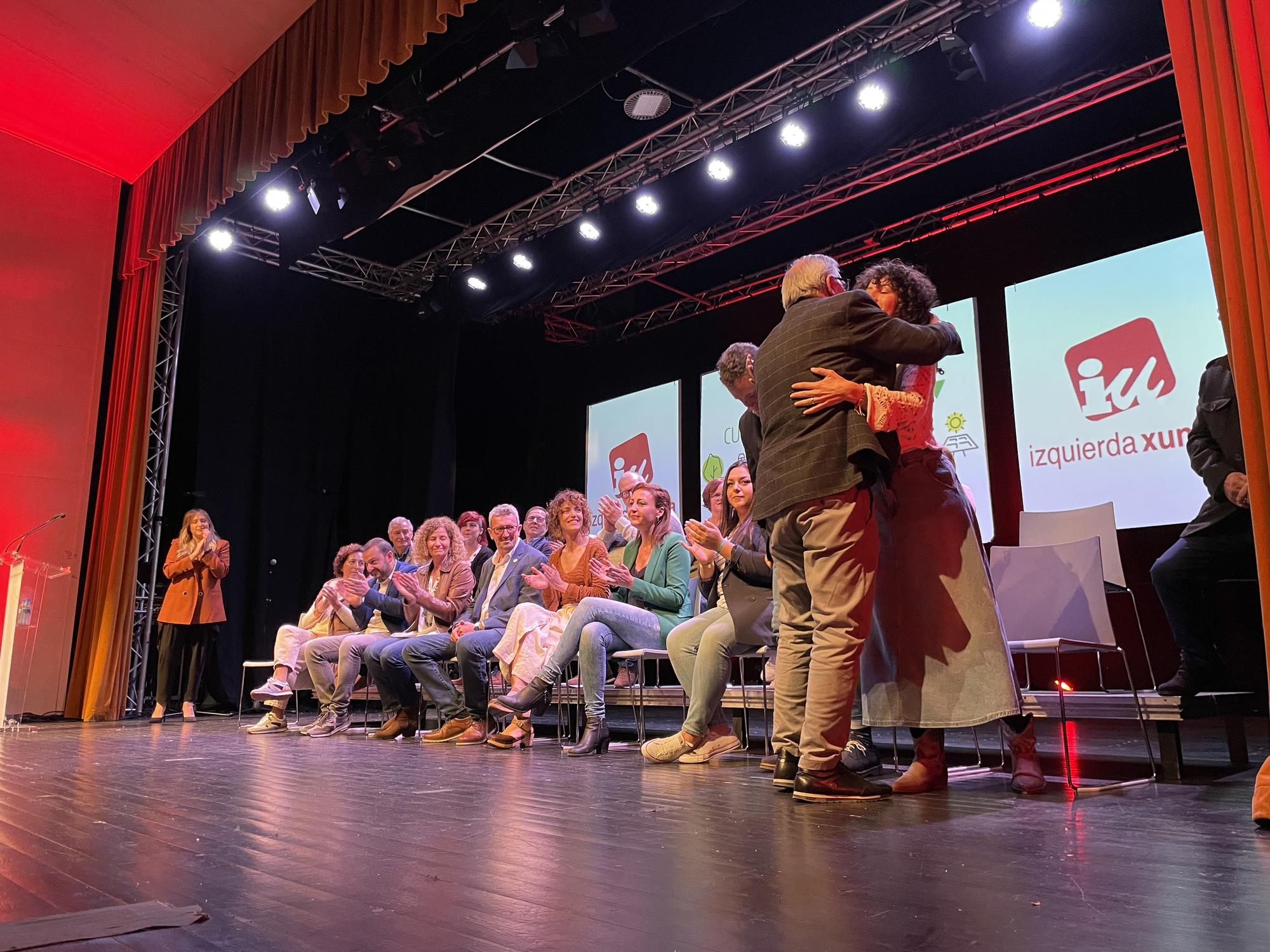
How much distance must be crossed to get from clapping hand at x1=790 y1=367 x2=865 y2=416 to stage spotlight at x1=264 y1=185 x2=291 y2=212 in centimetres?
576

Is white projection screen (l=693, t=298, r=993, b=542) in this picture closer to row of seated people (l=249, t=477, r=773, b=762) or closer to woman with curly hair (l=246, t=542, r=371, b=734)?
row of seated people (l=249, t=477, r=773, b=762)

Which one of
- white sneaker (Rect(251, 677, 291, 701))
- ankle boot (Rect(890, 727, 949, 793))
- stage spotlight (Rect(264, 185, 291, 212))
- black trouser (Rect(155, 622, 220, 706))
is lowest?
ankle boot (Rect(890, 727, 949, 793))

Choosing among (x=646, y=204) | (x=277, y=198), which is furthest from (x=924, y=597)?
(x=277, y=198)

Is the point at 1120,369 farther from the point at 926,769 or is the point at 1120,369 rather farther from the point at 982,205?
the point at 926,769

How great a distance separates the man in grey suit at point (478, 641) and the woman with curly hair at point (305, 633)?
1.05 meters

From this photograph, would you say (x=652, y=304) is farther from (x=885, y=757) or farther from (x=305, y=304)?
(x=885, y=757)

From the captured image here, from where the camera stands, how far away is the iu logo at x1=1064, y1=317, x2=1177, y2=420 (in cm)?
581

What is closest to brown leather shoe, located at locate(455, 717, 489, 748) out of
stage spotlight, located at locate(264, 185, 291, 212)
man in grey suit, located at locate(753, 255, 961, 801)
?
man in grey suit, located at locate(753, 255, 961, 801)

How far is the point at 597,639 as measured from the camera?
162 inches

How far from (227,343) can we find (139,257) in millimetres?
1214

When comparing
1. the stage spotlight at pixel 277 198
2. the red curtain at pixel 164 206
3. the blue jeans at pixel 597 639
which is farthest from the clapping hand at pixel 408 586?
the stage spotlight at pixel 277 198

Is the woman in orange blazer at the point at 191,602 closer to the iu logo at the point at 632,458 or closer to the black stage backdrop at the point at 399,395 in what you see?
the black stage backdrop at the point at 399,395

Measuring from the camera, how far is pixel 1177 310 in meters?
5.79

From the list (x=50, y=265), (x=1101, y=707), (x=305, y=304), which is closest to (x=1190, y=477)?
(x=1101, y=707)
